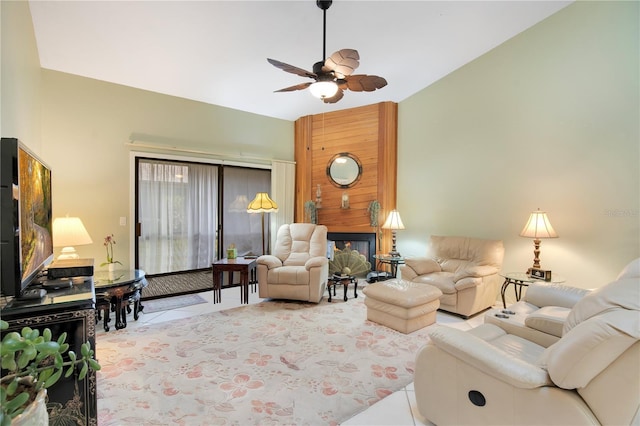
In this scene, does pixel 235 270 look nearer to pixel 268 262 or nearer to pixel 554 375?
pixel 268 262

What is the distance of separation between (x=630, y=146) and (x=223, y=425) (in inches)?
169

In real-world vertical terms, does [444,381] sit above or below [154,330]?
above

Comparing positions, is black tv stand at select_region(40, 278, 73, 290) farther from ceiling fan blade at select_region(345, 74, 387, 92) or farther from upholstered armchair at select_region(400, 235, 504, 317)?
upholstered armchair at select_region(400, 235, 504, 317)

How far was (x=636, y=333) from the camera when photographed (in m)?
1.02

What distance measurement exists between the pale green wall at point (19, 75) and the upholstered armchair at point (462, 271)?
424cm

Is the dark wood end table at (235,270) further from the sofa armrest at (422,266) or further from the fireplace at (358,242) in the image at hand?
the sofa armrest at (422,266)

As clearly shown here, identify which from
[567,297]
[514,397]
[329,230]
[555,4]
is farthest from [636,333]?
[329,230]

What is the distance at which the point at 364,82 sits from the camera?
2.76 metres

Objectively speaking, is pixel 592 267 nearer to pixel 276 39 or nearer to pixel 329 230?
pixel 329 230

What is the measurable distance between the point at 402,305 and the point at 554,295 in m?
1.28

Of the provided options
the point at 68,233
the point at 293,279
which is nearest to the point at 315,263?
the point at 293,279

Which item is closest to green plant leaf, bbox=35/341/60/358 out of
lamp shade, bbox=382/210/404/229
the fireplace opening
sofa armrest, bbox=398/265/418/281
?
sofa armrest, bbox=398/265/418/281

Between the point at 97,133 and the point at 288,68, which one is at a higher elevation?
the point at 288,68

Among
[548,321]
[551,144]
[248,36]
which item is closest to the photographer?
[548,321]
